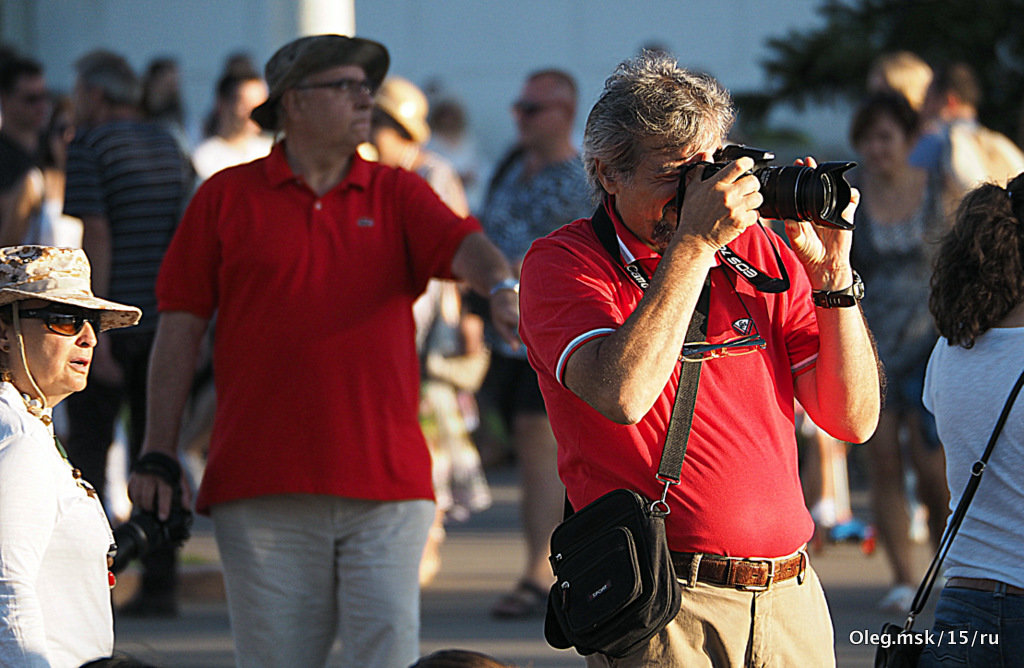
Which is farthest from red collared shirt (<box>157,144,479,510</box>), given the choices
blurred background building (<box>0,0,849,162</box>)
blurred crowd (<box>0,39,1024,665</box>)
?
blurred background building (<box>0,0,849,162</box>)

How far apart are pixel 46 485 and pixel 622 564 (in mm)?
1163

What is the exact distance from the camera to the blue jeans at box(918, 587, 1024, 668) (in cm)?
298

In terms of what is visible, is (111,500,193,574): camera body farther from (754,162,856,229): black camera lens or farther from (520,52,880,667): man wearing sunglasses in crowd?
(754,162,856,229): black camera lens

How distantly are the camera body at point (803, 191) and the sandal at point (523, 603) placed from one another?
3811 millimetres

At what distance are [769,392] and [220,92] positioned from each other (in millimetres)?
5447

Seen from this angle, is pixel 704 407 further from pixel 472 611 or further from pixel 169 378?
pixel 472 611

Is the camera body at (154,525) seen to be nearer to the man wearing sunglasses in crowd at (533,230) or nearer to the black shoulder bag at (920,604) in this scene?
the black shoulder bag at (920,604)

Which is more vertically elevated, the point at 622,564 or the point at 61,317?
the point at 61,317

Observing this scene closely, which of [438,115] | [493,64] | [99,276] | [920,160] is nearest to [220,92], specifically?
[99,276]

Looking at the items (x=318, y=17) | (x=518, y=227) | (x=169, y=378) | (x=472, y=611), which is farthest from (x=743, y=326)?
(x=472, y=611)

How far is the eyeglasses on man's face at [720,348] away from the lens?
9.27 ft

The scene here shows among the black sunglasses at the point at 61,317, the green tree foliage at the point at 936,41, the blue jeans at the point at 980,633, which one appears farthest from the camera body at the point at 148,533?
the green tree foliage at the point at 936,41

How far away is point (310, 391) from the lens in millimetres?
3926

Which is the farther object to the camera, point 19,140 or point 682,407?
point 19,140
